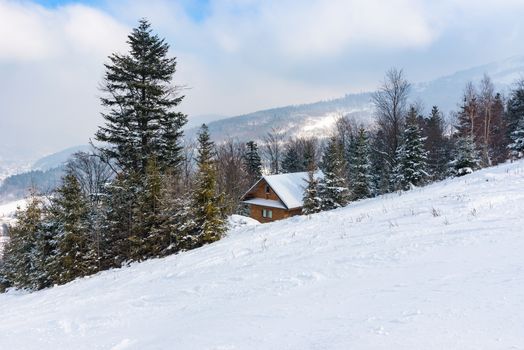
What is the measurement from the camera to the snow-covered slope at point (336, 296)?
11.4 feet

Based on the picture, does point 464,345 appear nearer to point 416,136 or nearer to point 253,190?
point 416,136

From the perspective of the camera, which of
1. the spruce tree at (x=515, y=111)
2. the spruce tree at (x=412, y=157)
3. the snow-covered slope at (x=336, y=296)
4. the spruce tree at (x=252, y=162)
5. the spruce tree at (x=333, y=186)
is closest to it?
the snow-covered slope at (x=336, y=296)

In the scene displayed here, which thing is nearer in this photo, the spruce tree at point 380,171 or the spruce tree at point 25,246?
the spruce tree at point 25,246

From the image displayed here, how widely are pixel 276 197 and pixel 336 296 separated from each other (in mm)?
34663

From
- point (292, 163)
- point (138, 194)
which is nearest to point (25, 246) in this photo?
point (138, 194)

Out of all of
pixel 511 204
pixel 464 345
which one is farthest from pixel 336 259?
pixel 511 204

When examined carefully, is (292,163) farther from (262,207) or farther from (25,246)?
(25,246)

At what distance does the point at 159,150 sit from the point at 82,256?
8.00 meters

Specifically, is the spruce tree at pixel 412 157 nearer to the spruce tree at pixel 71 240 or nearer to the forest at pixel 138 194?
the forest at pixel 138 194

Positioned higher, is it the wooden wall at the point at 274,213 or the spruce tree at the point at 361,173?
the spruce tree at the point at 361,173

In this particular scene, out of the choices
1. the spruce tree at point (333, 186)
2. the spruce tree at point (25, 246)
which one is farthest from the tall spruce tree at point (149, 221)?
the spruce tree at point (333, 186)

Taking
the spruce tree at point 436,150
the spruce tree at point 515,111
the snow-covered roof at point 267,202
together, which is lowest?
the snow-covered roof at point 267,202

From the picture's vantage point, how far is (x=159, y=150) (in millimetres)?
22547

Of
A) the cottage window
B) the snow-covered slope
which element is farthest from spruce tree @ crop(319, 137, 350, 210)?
the snow-covered slope
